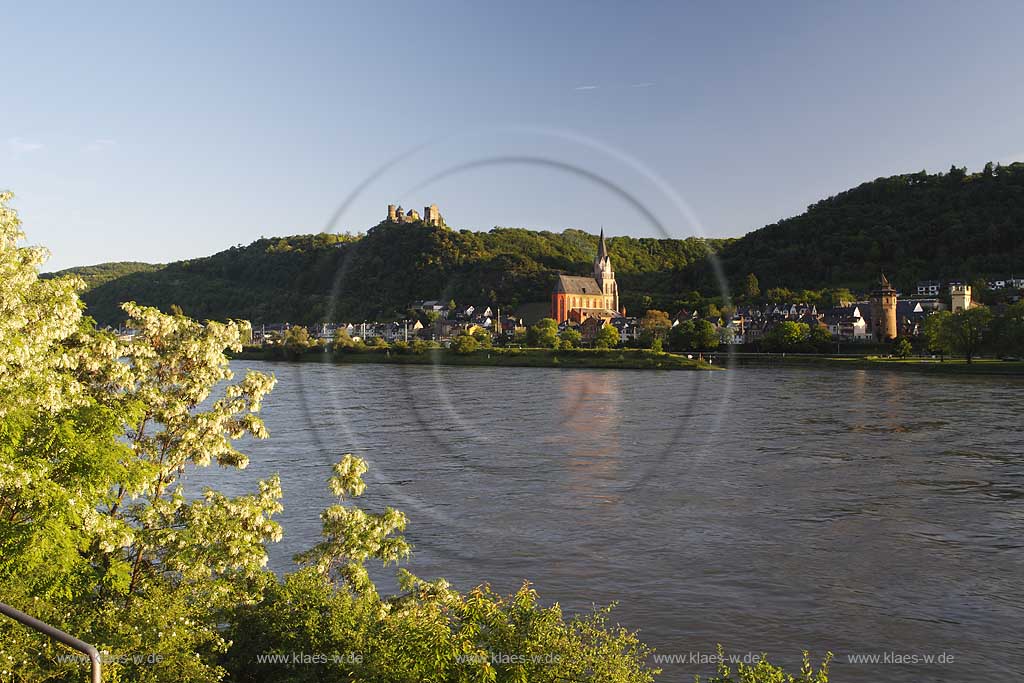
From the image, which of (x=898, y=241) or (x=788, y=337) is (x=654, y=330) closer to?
(x=788, y=337)

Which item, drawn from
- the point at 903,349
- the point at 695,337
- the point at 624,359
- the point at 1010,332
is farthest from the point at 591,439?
the point at 903,349

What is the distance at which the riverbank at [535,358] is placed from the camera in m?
91.1

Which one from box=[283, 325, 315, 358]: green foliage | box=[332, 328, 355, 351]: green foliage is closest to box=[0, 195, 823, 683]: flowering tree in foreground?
box=[332, 328, 355, 351]: green foliage

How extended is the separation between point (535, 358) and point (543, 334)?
294 inches

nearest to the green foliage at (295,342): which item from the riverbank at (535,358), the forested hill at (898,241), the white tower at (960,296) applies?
the riverbank at (535,358)

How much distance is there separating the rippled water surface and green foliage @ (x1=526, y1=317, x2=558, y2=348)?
177 feet

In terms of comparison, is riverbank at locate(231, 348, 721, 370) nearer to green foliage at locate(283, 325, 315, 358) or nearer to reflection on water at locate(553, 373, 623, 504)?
green foliage at locate(283, 325, 315, 358)

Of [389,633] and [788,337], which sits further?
[788,337]

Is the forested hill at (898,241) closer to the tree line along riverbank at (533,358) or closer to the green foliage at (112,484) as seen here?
the tree line along riverbank at (533,358)

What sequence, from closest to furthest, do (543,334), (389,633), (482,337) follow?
(389,633), (482,337), (543,334)

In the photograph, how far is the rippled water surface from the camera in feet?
48.6

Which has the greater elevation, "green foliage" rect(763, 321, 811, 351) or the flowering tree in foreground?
"green foliage" rect(763, 321, 811, 351)

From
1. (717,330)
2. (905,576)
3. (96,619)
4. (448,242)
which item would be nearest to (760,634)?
(905,576)

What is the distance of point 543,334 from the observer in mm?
103125
